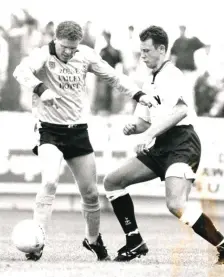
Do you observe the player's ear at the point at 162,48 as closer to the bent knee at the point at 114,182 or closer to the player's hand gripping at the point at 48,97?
the player's hand gripping at the point at 48,97

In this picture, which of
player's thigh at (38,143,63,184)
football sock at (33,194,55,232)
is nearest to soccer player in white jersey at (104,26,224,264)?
player's thigh at (38,143,63,184)

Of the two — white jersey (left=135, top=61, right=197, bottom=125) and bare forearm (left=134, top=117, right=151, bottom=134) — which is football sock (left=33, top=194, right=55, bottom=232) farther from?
white jersey (left=135, top=61, right=197, bottom=125)

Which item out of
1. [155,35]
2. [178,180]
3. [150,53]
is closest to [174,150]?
[178,180]

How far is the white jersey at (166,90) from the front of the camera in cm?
895

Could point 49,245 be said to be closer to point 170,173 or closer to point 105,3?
point 170,173

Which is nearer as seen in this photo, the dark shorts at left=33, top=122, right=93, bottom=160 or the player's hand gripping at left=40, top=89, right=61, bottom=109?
the player's hand gripping at left=40, top=89, right=61, bottom=109

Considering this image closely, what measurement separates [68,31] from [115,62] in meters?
8.18

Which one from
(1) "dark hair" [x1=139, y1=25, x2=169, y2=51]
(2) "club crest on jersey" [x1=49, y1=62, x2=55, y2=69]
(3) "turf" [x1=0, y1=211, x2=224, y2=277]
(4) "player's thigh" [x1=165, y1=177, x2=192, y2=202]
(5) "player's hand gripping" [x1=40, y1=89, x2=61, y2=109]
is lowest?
(3) "turf" [x1=0, y1=211, x2=224, y2=277]

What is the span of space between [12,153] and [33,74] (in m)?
8.57

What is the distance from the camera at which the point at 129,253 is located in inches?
370

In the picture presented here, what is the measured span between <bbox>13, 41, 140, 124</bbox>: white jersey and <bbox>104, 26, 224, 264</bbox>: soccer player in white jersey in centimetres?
38

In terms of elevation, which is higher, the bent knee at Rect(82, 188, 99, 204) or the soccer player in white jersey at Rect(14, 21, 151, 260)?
the soccer player in white jersey at Rect(14, 21, 151, 260)

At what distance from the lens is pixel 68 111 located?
9.45m

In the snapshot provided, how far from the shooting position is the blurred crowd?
17047mm
